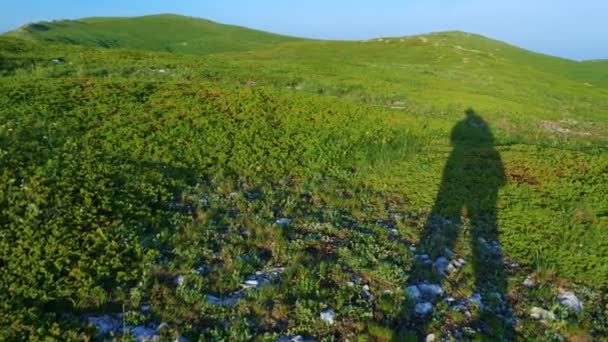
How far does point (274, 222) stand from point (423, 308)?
4293 millimetres

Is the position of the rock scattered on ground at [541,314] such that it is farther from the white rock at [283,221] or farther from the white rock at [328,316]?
the white rock at [283,221]

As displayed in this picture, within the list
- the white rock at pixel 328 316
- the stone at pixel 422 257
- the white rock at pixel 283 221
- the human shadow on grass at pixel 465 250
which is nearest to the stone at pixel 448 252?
the human shadow on grass at pixel 465 250

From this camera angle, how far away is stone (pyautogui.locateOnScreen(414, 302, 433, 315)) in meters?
8.30

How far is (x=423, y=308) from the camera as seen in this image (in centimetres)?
838

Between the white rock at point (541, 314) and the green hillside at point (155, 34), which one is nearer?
the white rock at point (541, 314)

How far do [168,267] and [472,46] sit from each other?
116445 mm

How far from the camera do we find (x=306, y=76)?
130 ft

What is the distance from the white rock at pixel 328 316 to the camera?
7.67 meters

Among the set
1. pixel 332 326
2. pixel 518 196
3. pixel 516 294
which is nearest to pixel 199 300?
pixel 332 326

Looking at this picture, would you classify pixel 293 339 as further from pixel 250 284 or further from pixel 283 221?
pixel 283 221

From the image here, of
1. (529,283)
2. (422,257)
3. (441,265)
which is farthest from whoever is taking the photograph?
(422,257)

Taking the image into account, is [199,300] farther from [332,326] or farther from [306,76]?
[306,76]

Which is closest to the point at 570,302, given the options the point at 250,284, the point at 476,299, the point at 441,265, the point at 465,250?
the point at 476,299

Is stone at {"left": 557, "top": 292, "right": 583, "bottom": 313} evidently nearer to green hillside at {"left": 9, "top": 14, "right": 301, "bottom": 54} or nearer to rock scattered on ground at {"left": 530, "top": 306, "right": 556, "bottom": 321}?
rock scattered on ground at {"left": 530, "top": 306, "right": 556, "bottom": 321}
